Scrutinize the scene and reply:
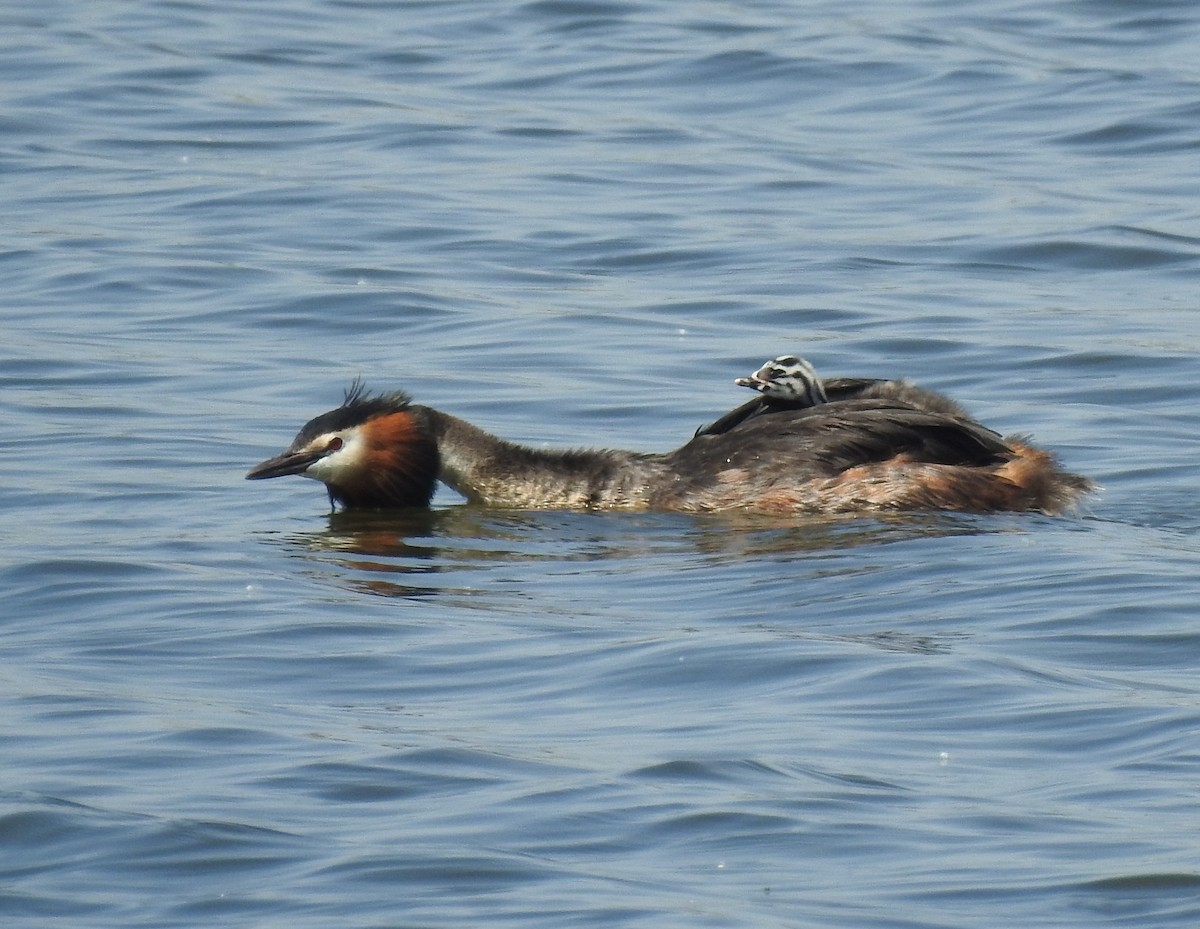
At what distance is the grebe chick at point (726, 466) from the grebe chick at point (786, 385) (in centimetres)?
10

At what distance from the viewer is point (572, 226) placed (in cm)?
1730

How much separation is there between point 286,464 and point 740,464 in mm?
1981

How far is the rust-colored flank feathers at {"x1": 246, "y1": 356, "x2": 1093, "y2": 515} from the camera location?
34.6 feet

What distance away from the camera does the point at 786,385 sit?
1095cm

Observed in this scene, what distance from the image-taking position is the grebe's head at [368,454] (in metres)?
11.2

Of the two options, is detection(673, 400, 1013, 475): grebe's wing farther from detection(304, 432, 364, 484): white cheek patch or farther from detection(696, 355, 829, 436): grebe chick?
detection(304, 432, 364, 484): white cheek patch

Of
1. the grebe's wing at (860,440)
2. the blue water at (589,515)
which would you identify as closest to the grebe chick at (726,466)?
the grebe's wing at (860,440)

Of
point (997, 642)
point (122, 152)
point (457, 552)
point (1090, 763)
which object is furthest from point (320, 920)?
point (122, 152)

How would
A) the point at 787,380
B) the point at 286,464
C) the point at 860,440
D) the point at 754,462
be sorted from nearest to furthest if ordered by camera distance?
the point at 860,440 < the point at 754,462 < the point at 787,380 < the point at 286,464

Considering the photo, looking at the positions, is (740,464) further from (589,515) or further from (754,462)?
(589,515)

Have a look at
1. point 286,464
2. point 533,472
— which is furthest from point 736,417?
point 286,464

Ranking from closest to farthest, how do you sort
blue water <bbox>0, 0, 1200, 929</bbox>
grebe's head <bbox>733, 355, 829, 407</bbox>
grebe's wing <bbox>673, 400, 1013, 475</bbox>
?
blue water <bbox>0, 0, 1200, 929</bbox> < grebe's wing <bbox>673, 400, 1013, 475</bbox> < grebe's head <bbox>733, 355, 829, 407</bbox>

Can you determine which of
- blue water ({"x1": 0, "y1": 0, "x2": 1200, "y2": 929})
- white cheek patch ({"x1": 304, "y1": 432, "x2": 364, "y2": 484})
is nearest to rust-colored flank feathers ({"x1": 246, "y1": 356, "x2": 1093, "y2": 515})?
white cheek patch ({"x1": 304, "y1": 432, "x2": 364, "y2": 484})

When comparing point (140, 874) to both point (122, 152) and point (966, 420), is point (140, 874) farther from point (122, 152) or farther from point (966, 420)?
point (122, 152)
